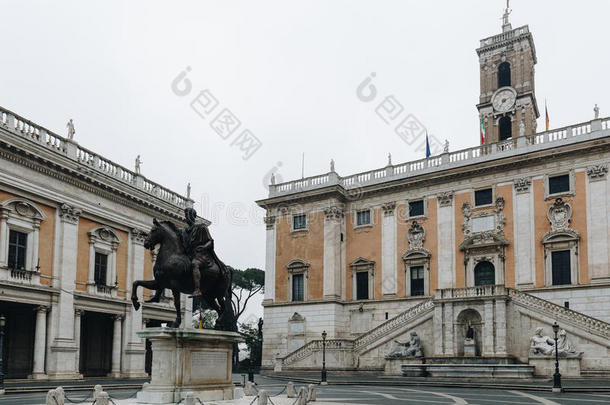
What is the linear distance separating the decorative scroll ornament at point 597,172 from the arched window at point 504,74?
16.4 metres

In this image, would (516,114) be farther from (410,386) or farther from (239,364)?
(239,364)

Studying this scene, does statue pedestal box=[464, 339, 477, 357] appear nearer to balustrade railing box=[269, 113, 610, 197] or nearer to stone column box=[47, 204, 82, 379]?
balustrade railing box=[269, 113, 610, 197]

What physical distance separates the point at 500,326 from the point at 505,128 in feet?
69.3

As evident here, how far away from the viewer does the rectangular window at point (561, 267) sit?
130ft

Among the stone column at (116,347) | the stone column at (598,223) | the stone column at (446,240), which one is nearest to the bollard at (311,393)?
the stone column at (116,347)

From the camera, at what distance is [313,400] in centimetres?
1708

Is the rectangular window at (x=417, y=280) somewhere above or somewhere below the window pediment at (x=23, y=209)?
below

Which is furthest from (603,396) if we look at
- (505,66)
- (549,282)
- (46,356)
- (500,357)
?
(505,66)

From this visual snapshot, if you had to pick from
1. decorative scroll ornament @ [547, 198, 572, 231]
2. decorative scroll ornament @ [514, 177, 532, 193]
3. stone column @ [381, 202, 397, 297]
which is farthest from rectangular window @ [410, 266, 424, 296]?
decorative scroll ornament @ [547, 198, 572, 231]

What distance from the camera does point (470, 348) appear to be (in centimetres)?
3806

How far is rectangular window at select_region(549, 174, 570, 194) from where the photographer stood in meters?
40.6

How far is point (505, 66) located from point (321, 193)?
19.6 meters

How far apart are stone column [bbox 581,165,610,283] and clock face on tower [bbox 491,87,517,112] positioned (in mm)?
13644

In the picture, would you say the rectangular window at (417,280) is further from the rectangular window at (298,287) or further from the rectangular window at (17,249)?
the rectangular window at (17,249)
